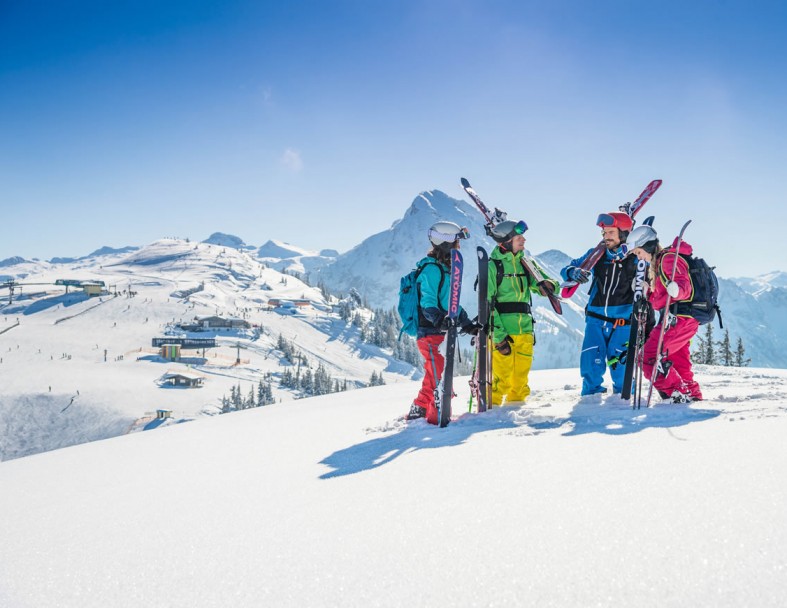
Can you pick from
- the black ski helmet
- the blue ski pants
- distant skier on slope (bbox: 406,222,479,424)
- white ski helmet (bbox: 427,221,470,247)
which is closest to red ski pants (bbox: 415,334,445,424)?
distant skier on slope (bbox: 406,222,479,424)

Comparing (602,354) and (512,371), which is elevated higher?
(602,354)

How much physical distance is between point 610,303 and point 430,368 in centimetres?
284

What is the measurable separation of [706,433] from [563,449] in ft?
3.14

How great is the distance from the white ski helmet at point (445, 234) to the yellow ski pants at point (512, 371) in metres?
1.63

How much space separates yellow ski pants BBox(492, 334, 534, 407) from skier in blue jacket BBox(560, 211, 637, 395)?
0.87 m

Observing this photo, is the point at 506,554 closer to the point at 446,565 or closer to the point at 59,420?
the point at 446,565


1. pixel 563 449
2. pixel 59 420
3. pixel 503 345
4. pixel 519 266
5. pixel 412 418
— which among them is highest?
pixel 519 266

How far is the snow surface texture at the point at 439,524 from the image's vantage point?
5.26 ft

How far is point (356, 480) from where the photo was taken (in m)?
3.09

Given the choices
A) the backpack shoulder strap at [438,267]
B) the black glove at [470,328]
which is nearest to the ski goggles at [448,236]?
the backpack shoulder strap at [438,267]

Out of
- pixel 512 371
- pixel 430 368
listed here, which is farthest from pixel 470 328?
pixel 512 371

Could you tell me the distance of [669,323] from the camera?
19.9 feet

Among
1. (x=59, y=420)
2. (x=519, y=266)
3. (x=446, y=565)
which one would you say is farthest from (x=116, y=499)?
(x=59, y=420)

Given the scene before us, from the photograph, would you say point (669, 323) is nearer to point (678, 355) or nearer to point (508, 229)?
point (678, 355)
